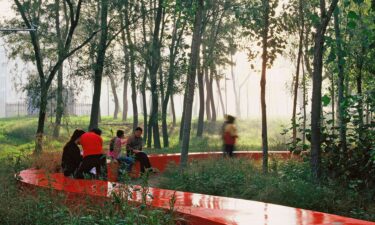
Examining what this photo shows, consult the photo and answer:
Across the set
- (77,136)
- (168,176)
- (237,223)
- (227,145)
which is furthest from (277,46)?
(237,223)

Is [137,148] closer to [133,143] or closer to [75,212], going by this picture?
[133,143]

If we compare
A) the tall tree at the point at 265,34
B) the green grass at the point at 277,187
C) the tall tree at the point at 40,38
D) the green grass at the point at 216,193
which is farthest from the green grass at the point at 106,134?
the green grass at the point at 216,193

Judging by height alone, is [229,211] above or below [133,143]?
below

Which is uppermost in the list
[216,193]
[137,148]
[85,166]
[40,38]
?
[40,38]

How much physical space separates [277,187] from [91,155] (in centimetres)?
410

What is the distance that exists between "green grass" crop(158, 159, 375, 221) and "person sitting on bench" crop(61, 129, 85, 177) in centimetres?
201

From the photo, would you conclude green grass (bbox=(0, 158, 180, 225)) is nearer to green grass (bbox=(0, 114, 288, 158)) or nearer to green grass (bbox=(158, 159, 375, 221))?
green grass (bbox=(158, 159, 375, 221))

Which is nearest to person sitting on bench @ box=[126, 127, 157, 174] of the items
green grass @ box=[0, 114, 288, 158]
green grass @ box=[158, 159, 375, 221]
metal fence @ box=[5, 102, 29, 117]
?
green grass @ box=[158, 159, 375, 221]

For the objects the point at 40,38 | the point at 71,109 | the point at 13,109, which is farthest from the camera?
the point at 13,109

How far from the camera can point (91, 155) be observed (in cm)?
1262

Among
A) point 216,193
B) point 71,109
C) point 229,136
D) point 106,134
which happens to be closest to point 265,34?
point 229,136

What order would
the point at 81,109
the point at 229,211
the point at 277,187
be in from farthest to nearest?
1. the point at 81,109
2. the point at 277,187
3. the point at 229,211

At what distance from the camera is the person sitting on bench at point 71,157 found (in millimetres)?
12781

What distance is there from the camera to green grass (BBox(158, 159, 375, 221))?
9960 millimetres
